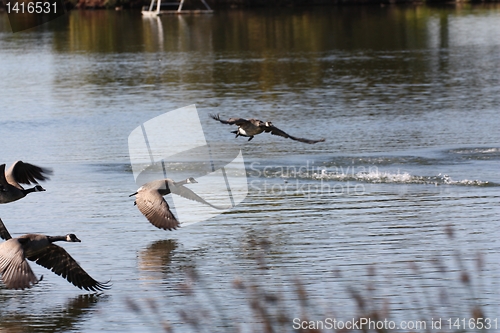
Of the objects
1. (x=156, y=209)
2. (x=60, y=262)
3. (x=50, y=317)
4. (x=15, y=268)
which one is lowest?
(x=50, y=317)

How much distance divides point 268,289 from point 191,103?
17.6 m

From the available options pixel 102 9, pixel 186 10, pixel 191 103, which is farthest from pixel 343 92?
pixel 102 9

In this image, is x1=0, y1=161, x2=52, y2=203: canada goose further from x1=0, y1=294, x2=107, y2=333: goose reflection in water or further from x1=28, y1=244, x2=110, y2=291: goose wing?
x1=28, y1=244, x2=110, y2=291: goose wing

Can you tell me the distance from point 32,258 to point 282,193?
6356 mm

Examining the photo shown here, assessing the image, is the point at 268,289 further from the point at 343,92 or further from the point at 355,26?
the point at 355,26

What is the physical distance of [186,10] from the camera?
85688 mm

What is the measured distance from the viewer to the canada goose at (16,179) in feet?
37.7

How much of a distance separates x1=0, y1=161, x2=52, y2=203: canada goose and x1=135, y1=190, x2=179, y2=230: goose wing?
1.22 m

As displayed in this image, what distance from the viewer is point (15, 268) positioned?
30.2 feet

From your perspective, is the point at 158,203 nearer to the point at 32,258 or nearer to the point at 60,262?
the point at 60,262

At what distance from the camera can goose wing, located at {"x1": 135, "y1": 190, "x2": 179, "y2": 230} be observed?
12.1 m

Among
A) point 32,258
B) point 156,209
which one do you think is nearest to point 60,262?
point 32,258

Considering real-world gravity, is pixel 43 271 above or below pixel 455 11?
above

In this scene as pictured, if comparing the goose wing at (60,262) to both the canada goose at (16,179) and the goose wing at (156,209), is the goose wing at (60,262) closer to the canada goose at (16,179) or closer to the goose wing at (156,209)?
the canada goose at (16,179)
